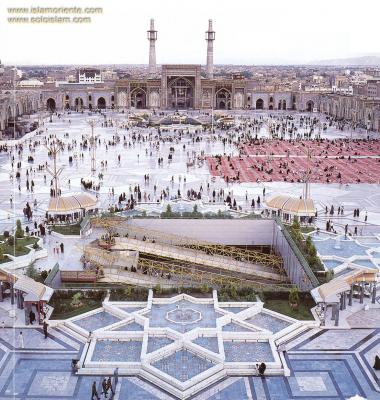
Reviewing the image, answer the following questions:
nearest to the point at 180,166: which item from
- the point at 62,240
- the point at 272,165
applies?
the point at 272,165

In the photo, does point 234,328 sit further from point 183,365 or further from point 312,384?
point 312,384

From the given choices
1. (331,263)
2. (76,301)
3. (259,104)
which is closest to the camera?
(76,301)

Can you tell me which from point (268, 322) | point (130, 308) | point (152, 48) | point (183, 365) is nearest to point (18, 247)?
point (130, 308)

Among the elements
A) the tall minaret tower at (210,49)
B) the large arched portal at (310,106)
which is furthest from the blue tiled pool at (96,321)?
the tall minaret tower at (210,49)

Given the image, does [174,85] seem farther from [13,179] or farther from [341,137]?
[13,179]

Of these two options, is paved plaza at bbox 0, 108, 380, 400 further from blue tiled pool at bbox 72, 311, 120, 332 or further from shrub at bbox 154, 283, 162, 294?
shrub at bbox 154, 283, 162, 294

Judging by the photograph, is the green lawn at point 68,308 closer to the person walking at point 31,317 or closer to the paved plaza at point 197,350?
the paved plaza at point 197,350
